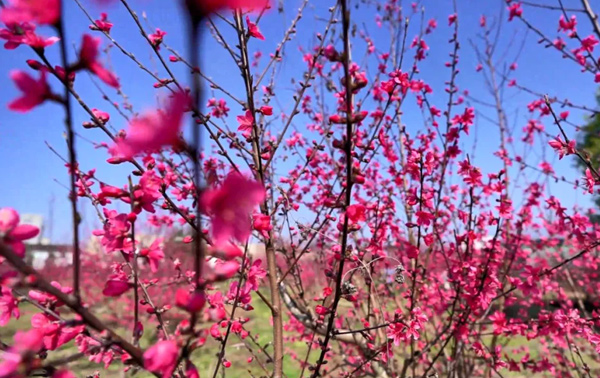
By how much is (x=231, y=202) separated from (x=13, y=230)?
1.67ft

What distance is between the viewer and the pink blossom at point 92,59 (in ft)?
2.02

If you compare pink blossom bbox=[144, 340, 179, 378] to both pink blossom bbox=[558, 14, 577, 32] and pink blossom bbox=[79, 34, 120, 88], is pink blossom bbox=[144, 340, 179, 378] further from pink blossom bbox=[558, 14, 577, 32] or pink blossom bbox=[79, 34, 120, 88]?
pink blossom bbox=[558, 14, 577, 32]

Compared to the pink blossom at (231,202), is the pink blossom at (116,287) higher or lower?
lower

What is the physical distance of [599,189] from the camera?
2.60 metres

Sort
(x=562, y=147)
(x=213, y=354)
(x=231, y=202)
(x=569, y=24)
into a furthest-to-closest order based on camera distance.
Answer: (x=213, y=354)
(x=569, y=24)
(x=562, y=147)
(x=231, y=202)

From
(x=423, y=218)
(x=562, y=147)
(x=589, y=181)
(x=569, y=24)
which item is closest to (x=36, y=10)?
(x=423, y=218)

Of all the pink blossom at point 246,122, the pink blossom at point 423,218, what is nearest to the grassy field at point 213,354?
the pink blossom at point 423,218

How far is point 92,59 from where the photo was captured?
0.63 metres

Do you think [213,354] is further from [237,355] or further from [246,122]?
[246,122]

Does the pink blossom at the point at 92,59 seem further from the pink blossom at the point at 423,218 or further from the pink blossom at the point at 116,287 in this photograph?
the pink blossom at the point at 423,218

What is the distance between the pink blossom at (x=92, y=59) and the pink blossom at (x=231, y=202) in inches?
12.3

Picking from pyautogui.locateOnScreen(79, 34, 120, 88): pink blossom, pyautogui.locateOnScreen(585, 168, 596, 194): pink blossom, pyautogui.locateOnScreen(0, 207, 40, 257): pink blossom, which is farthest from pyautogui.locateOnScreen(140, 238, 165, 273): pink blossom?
pyautogui.locateOnScreen(585, 168, 596, 194): pink blossom

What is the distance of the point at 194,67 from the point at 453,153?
306cm

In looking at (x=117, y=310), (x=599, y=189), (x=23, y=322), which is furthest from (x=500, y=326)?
(x=23, y=322)
